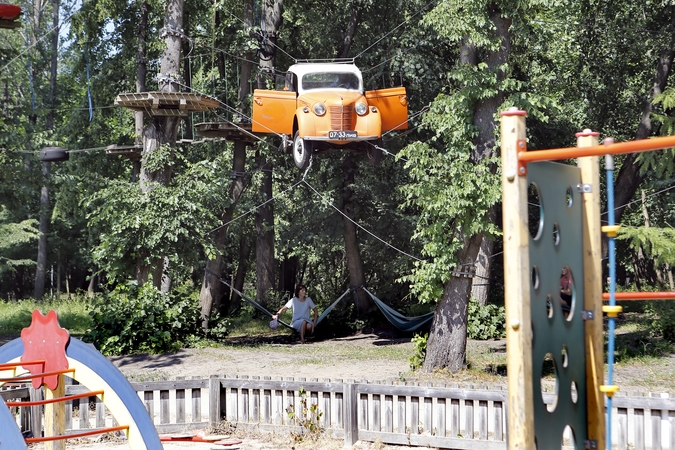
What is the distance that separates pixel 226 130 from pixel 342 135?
5.06 meters

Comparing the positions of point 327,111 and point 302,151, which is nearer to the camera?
point 327,111

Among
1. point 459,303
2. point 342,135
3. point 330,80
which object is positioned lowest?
point 459,303

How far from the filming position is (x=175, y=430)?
30.6 ft

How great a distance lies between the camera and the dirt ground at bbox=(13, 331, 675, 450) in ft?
29.8

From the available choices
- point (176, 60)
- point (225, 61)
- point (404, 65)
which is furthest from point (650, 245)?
point (225, 61)

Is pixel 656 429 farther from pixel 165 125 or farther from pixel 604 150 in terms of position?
pixel 165 125

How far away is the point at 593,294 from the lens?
4469 mm

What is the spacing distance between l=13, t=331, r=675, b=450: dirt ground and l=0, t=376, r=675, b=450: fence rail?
22 cm

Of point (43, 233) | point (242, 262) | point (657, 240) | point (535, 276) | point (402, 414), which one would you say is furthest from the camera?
point (43, 233)

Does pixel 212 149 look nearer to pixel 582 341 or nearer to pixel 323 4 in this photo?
pixel 323 4

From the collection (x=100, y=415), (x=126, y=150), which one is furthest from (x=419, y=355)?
(x=126, y=150)

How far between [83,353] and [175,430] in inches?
143

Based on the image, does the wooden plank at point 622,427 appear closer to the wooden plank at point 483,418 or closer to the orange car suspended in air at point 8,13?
the wooden plank at point 483,418

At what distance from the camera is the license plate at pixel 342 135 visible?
46.7 ft
